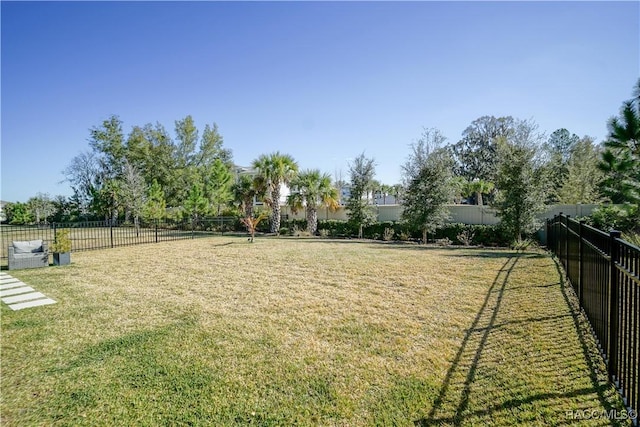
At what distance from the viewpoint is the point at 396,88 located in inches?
493

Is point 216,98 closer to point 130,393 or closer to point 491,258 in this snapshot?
point 491,258

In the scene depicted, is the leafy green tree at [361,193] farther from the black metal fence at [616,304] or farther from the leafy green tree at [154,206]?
the leafy green tree at [154,206]

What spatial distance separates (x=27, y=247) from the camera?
29.5 feet

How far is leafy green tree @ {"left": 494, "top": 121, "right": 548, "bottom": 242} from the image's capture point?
10.8 m

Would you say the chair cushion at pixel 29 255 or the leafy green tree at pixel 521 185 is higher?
the leafy green tree at pixel 521 185

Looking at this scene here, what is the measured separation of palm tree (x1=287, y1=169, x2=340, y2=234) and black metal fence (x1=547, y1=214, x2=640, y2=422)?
1453 cm

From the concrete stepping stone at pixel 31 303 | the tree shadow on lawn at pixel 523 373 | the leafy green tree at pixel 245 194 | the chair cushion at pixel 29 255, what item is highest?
the leafy green tree at pixel 245 194

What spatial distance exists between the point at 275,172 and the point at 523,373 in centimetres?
1621

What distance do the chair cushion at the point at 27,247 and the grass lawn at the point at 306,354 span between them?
3373 mm

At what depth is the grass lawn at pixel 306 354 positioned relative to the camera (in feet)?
8.25

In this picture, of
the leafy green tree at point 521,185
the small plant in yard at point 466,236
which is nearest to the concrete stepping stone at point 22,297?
the leafy green tree at point 521,185

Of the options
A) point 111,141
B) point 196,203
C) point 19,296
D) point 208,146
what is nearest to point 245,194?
point 196,203

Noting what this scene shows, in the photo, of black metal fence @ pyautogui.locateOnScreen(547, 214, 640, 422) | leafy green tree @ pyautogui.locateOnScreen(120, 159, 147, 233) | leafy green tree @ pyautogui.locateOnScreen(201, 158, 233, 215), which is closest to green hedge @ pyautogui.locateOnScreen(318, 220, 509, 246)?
black metal fence @ pyautogui.locateOnScreen(547, 214, 640, 422)

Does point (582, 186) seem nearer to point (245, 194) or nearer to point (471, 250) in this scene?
point (471, 250)
